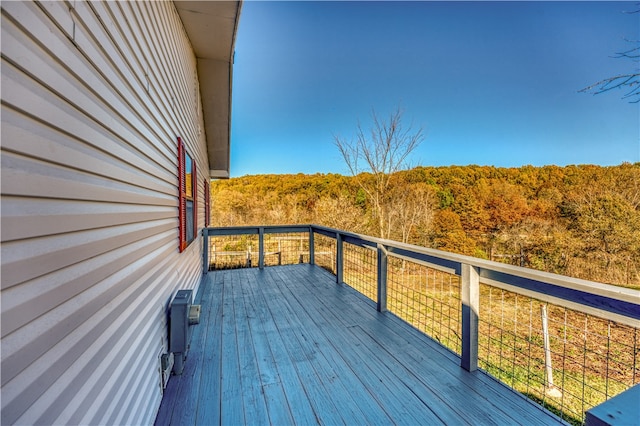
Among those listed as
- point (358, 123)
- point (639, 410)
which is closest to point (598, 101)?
point (358, 123)

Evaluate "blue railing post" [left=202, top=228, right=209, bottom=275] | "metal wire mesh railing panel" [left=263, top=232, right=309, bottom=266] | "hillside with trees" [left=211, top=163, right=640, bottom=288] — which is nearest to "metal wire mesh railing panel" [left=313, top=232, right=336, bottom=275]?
"metal wire mesh railing panel" [left=263, top=232, right=309, bottom=266]

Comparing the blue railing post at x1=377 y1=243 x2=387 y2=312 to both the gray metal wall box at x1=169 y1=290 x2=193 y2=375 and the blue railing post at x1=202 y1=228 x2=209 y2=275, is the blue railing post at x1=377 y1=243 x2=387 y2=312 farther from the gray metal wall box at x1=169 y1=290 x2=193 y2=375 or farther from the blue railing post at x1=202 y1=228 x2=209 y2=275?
the blue railing post at x1=202 y1=228 x2=209 y2=275

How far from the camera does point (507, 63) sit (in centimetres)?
1214

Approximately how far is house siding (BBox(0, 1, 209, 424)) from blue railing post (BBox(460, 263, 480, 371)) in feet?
7.46

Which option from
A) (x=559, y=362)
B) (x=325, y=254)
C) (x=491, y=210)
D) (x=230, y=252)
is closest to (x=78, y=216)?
(x=325, y=254)

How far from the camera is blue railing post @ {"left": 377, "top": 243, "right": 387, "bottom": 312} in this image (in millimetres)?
3316

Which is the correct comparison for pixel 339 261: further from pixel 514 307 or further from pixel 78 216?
pixel 78 216

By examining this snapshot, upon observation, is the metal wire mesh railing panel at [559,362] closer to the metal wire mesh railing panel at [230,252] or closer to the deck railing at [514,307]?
the deck railing at [514,307]

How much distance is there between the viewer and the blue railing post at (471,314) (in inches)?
84.7

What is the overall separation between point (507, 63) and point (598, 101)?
4.38m

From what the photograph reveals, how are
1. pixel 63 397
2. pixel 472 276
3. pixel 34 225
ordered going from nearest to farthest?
pixel 34 225
pixel 63 397
pixel 472 276

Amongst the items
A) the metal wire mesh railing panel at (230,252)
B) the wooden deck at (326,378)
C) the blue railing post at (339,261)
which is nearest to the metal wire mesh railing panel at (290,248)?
the metal wire mesh railing panel at (230,252)

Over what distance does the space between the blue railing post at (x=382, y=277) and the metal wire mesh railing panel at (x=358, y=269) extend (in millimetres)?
1015

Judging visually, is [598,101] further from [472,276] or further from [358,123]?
[472,276]
